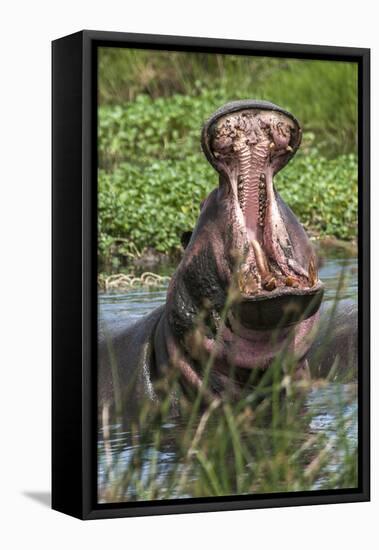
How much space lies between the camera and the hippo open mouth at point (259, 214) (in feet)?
30.3

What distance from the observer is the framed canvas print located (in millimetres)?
8953

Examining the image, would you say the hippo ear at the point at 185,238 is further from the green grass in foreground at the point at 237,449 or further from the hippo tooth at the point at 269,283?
the green grass in foreground at the point at 237,449

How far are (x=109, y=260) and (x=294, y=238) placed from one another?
3.49 ft

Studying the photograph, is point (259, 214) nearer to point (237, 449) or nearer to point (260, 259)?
point (260, 259)

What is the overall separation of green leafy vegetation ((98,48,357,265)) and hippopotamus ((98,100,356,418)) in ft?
0.42

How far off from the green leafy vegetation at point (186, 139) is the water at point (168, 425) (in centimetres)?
23

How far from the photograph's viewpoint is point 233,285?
921 cm

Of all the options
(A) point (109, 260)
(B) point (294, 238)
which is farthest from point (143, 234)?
(B) point (294, 238)

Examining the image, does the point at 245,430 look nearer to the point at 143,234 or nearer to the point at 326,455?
the point at 326,455

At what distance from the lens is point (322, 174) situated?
32.1ft

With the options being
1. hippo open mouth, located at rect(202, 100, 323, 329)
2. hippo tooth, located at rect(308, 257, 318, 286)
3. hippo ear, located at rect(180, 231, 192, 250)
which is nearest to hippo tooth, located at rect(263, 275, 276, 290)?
hippo open mouth, located at rect(202, 100, 323, 329)

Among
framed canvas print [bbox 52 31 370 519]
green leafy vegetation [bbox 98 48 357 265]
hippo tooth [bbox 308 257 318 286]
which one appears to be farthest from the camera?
hippo tooth [bbox 308 257 318 286]

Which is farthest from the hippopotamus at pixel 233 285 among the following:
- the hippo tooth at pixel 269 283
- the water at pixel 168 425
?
the water at pixel 168 425

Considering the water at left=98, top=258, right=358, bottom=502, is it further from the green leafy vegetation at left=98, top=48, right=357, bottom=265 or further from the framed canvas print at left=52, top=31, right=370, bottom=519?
the green leafy vegetation at left=98, top=48, right=357, bottom=265
